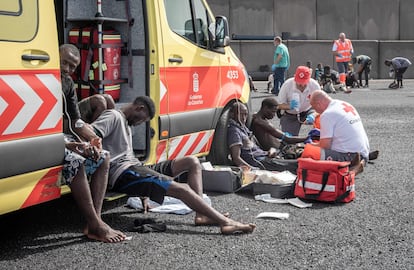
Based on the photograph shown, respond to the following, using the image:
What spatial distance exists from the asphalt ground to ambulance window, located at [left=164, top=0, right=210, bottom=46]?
1.68 m

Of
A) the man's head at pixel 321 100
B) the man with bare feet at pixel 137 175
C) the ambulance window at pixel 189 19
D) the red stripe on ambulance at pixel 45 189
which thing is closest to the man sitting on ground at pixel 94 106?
the man with bare feet at pixel 137 175

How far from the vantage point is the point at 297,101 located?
8.99 metres

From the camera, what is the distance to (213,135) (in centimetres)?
720

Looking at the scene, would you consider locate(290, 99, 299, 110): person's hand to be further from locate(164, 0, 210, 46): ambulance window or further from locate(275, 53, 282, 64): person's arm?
locate(275, 53, 282, 64): person's arm

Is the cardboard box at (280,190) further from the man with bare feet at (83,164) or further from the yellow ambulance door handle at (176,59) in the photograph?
the man with bare feet at (83,164)

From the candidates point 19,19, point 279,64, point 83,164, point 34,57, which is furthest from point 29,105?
point 279,64

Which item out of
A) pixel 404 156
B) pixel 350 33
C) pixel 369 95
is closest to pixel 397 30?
pixel 350 33

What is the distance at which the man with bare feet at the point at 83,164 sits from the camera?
15.3 ft

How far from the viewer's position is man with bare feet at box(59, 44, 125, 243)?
4660mm

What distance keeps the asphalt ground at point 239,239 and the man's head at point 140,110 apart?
854 mm

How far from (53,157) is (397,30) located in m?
26.6

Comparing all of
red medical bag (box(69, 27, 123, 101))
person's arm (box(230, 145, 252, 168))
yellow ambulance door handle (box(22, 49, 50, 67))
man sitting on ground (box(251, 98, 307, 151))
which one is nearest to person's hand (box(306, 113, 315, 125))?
man sitting on ground (box(251, 98, 307, 151))

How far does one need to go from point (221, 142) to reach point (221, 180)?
3.04 ft

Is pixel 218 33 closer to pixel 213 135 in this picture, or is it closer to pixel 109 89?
pixel 213 135
